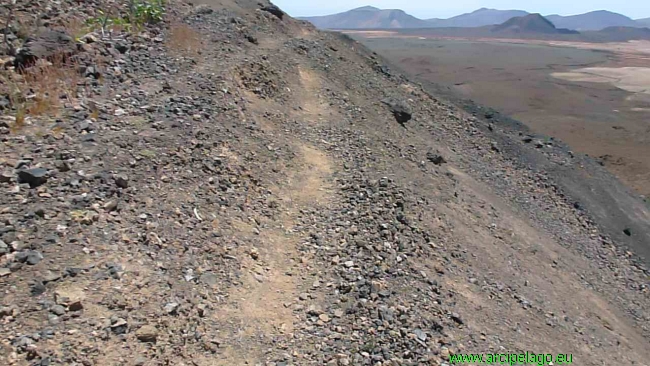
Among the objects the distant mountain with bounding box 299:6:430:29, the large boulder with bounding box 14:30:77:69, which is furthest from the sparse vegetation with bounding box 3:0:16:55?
the distant mountain with bounding box 299:6:430:29

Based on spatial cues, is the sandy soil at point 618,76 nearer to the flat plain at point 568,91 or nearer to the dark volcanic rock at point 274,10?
the flat plain at point 568,91

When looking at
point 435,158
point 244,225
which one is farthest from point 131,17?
point 435,158

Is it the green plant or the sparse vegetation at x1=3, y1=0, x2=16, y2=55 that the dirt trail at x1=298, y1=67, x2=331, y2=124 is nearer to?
the green plant

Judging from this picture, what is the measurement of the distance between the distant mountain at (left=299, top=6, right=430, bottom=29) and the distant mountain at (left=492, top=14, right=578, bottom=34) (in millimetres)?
52733

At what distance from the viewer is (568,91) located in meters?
37.7

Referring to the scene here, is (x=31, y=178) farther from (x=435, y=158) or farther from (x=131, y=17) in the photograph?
(x=435, y=158)

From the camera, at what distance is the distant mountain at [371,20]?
571 ft

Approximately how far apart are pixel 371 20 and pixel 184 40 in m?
185

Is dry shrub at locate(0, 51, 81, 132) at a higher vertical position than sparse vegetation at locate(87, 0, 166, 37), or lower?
lower

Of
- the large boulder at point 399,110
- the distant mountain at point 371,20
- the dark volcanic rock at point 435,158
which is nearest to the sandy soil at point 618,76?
the large boulder at point 399,110

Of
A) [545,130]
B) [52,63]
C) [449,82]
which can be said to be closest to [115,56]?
[52,63]

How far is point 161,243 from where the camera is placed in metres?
5.07

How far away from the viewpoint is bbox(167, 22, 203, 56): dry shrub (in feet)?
30.3

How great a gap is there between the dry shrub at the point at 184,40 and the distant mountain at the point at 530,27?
121199 millimetres
